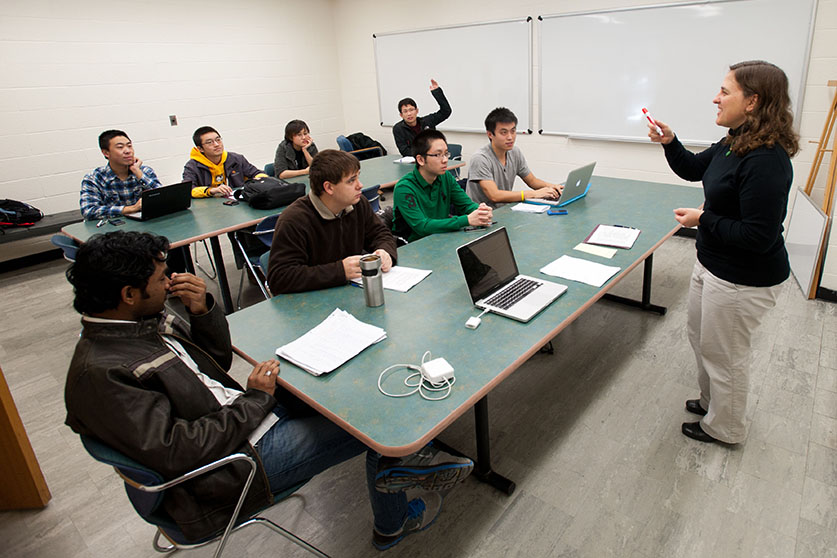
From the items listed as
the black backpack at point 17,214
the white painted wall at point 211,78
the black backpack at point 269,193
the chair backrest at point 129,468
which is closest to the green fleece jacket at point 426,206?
the black backpack at point 269,193

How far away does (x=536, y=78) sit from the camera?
5.32 meters

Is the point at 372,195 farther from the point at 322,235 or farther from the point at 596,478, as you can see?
the point at 596,478

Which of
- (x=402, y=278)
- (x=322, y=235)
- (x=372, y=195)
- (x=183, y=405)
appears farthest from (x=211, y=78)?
(x=183, y=405)

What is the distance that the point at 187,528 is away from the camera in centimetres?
137

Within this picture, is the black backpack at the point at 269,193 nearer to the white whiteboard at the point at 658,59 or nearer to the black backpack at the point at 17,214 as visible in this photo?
the black backpack at the point at 17,214

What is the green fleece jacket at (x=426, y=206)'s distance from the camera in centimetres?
277

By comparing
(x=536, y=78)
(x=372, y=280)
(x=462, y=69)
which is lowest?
(x=372, y=280)

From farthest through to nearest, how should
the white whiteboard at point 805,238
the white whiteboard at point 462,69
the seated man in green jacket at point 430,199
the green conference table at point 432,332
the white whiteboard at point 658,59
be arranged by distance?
the white whiteboard at point 462,69
the white whiteboard at point 658,59
the white whiteboard at point 805,238
the seated man in green jacket at point 430,199
the green conference table at point 432,332

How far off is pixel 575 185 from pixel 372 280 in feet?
5.86

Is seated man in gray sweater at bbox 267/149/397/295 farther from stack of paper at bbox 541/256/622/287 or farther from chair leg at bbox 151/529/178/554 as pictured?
chair leg at bbox 151/529/178/554

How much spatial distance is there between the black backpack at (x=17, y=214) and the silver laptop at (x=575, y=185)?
4800 millimetres

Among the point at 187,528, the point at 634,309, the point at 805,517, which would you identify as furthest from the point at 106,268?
the point at 634,309

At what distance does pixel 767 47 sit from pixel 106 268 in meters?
4.75

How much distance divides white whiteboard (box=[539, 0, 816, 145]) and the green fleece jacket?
2.63 m
